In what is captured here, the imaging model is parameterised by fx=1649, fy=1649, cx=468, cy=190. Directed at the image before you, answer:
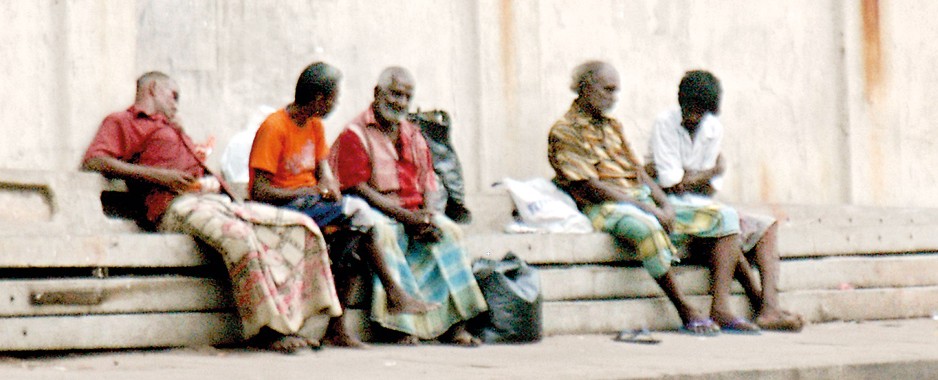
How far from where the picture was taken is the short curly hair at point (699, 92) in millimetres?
9031

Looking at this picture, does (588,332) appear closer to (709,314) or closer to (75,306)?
(709,314)

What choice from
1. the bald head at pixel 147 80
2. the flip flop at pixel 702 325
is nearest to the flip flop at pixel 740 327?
the flip flop at pixel 702 325

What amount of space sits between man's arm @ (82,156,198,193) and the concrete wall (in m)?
0.56

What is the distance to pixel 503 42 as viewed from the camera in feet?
31.2

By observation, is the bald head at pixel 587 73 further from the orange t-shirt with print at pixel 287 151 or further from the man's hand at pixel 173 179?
the man's hand at pixel 173 179

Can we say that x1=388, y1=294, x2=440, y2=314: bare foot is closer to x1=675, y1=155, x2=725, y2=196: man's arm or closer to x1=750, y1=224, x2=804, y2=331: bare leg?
x1=750, y1=224, x2=804, y2=331: bare leg

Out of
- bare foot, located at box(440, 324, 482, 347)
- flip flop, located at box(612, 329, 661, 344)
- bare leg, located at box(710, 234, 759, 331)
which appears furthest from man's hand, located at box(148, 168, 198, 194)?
bare leg, located at box(710, 234, 759, 331)

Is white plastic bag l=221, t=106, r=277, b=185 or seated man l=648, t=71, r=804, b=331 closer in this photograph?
white plastic bag l=221, t=106, r=277, b=185

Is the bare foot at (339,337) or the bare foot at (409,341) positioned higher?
the bare foot at (339,337)

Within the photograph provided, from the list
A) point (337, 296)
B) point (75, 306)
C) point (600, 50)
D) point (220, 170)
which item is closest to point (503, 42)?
point (600, 50)

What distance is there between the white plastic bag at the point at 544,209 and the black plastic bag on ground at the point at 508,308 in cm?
98

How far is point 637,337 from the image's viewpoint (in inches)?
309

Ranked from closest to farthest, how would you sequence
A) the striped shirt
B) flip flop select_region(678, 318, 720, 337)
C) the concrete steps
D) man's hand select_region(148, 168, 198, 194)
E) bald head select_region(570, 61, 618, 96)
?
1. the concrete steps
2. man's hand select_region(148, 168, 198, 194)
3. flip flop select_region(678, 318, 720, 337)
4. the striped shirt
5. bald head select_region(570, 61, 618, 96)

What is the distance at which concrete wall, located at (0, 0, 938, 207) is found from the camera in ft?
26.0
